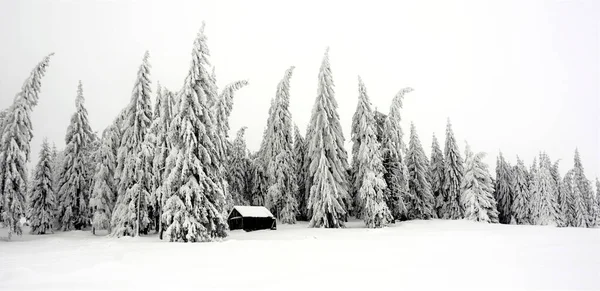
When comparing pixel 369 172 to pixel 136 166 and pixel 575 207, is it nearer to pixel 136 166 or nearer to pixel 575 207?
pixel 136 166

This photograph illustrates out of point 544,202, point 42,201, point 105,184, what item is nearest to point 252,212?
point 105,184

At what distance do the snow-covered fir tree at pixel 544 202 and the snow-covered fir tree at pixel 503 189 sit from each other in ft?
11.6

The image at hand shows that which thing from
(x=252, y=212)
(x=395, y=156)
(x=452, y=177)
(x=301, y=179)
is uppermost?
(x=395, y=156)

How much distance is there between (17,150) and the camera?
26.0 metres

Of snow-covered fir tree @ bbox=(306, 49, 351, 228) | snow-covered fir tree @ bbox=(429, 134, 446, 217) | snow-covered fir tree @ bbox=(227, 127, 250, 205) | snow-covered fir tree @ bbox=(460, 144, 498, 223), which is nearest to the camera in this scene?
snow-covered fir tree @ bbox=(306, 49, 351, 228)

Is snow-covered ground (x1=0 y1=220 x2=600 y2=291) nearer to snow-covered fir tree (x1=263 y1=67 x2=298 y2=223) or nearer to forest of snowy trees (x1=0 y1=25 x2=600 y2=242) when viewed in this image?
forest of snowy trees (x1=0 y1=25 x2=600 y2=242)

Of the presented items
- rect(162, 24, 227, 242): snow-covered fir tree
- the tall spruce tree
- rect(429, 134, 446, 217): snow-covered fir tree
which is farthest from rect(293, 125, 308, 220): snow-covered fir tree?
the tall spruce tree

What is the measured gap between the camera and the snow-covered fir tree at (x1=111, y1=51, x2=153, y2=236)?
28.0 metres

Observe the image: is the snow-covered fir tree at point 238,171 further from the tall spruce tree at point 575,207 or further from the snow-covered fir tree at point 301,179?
the tall spruce tree at point 575,207

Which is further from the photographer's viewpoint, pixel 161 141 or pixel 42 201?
pixel 42 201

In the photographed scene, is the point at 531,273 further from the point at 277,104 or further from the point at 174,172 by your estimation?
the point at 277,104

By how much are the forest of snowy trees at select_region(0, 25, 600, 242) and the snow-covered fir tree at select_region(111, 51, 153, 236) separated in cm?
10

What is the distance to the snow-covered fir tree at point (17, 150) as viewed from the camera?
2538cm

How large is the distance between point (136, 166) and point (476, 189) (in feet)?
123
